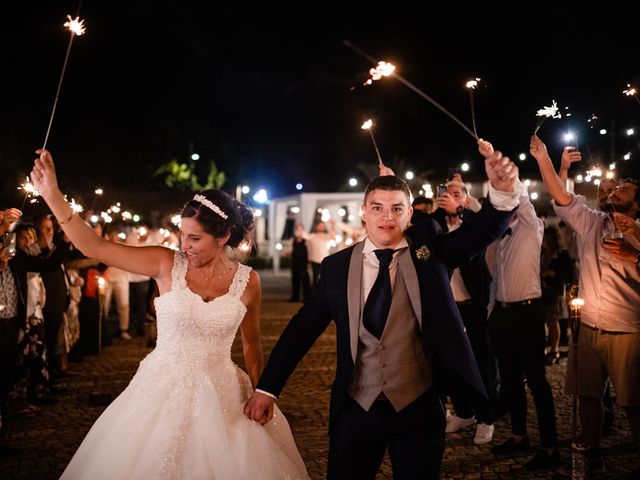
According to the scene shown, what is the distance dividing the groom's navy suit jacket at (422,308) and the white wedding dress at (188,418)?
32cm

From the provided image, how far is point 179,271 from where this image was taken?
156 inches

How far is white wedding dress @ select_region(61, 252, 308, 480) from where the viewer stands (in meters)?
3.35

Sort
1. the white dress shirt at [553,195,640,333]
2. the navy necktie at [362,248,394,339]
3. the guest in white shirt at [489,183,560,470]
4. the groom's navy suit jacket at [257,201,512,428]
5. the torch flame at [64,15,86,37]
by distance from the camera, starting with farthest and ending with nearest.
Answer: the guest in white shirt at [489,183,560,470] → the white dress shirt at [553,195,640,333] → the torch flame at [64,15,86,37] → the navy necktie at [362,248,394,339] → the groom's navy suit jacket at [257,201,512,428]

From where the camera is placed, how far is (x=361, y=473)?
3.32m

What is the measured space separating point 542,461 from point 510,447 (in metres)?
0.45

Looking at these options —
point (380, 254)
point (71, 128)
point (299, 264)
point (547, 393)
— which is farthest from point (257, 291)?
point (71, 128)

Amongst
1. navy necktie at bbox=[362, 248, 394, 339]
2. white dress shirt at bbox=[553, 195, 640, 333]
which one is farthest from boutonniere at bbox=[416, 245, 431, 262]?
white dress shirt at bbox=[553, 195, 640, 333]

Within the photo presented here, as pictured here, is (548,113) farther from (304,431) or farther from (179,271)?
(304,431)

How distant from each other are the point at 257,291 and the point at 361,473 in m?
1.37

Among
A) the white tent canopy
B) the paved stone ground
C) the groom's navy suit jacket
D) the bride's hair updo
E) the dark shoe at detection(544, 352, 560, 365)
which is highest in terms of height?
the white tent canopy

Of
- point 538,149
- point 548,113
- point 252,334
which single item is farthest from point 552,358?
point 252,334

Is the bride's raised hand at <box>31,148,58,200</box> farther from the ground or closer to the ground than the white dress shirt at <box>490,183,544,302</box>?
farther from the ground

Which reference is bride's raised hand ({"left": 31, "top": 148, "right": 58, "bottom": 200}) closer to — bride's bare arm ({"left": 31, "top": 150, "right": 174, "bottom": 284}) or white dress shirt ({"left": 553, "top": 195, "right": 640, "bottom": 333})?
bride's bare arm ({"left": 31, "top": 150, "right": 174, "bottom": 284})

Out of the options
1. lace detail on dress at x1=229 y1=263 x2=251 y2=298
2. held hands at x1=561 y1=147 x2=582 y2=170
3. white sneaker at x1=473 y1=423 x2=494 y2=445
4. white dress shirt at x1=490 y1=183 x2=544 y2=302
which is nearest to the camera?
lace detail on dress at x1=229 y1=263 x2=251 y2=298
